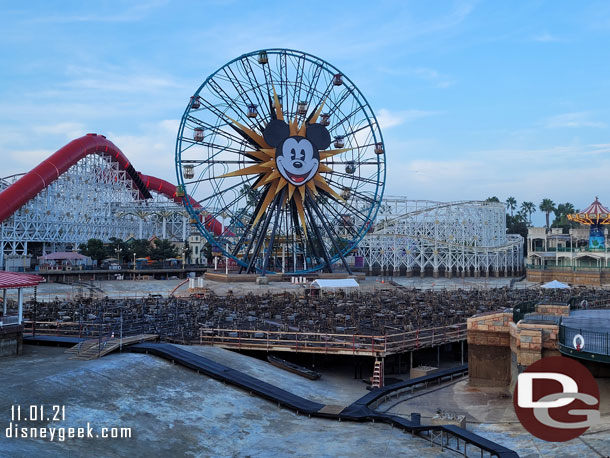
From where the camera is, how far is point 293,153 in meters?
53.4

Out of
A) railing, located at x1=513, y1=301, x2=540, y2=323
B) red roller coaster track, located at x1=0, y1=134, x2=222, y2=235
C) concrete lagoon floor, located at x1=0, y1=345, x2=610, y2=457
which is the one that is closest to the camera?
concrete lagoon floor, located at x1=0, y1=345, x2=610, y2=457

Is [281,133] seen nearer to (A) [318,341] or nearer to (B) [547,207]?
(A) [318,341]

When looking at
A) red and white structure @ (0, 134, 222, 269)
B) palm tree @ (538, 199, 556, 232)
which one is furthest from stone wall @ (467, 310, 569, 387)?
palm tree @ (538, 199, 556, 232)

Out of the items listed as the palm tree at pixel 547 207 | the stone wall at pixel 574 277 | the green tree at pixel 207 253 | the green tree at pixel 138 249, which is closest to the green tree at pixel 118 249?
the green tree at pixel 138 249

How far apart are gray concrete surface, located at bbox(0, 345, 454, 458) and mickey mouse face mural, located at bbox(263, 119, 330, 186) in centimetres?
3706

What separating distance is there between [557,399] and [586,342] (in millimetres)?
1758

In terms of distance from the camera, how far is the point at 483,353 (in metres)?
21.8

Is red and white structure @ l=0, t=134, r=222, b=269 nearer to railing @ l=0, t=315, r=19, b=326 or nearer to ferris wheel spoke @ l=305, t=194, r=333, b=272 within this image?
ferris wheel spoke @ l=305, t=194, r=333, b=272

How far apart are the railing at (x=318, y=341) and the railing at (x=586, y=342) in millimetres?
7533

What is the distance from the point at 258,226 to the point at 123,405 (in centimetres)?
4204

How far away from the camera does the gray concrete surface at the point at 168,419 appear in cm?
1264

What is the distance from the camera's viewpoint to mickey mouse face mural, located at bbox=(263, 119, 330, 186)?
53156mm

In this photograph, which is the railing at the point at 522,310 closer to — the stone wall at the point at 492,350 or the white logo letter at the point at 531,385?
the stone wall at the point at 492,350

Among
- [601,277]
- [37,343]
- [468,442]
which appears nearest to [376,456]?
[468,442]
